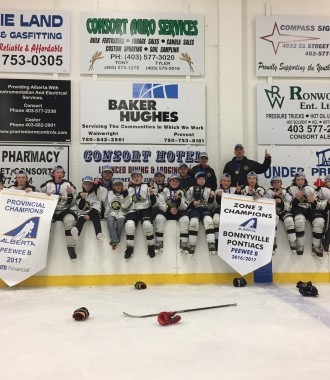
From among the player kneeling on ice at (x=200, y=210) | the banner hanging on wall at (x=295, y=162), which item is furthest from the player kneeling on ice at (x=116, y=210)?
the banner hanging on wall at (x=295, y=162)

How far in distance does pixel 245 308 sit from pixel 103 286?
2.15m

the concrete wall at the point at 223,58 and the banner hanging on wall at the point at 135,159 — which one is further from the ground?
the concrete wall at the point at 223,58

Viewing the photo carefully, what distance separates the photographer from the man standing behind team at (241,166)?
21.9 ft

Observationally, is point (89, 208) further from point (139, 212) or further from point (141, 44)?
point (141, 44)

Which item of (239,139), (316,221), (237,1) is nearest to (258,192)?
(316,221)

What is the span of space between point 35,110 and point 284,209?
4.57m

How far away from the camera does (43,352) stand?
2.67 m

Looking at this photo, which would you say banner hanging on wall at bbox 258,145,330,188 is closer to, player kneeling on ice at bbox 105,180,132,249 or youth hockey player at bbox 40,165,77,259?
player kneeling on ice at bbox 105,180,132,249

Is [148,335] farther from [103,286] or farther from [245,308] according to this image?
[103,286]

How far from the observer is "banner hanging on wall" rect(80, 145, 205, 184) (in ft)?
23.3

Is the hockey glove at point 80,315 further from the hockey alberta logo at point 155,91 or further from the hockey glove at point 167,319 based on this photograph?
the hockey alberta logo at point 155,91

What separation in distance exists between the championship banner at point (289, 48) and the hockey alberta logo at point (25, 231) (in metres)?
4.82

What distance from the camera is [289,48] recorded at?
738 centimetres

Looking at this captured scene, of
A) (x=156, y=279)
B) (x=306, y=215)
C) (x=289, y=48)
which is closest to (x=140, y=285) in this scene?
(x=156, y=279)
